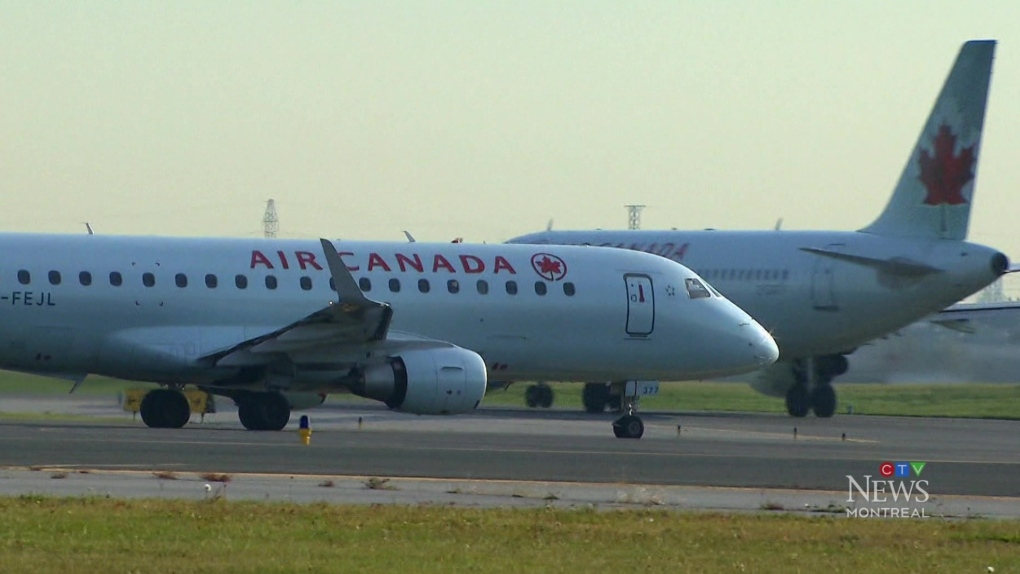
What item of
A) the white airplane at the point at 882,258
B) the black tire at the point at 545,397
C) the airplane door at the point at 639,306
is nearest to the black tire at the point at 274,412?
the airplane door at the point at 639,306

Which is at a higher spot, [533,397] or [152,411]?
[152,411]

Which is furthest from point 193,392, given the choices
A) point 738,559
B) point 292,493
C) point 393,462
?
point 738,559

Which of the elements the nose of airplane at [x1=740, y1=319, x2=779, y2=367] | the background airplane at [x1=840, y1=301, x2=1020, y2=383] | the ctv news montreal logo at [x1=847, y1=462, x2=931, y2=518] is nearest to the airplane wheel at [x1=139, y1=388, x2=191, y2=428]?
the nose of airplane at [x1=740, y1=319, x2=779, y2=367]

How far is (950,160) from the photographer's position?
44906 millimetres

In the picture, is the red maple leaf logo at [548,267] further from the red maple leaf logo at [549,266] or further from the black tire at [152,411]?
the black tire at [152,411]

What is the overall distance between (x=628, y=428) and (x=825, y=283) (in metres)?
14.9

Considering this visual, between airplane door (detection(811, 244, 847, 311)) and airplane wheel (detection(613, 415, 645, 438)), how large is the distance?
47.1 ft

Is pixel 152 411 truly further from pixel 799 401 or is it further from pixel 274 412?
pixel 799 401

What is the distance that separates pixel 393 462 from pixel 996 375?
43.6 m

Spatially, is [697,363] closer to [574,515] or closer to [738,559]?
[574,515]

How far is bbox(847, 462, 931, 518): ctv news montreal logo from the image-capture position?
17.9 m

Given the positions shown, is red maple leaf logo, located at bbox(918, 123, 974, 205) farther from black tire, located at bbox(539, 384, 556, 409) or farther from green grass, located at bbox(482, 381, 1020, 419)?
black tire, located at bbox(539, 384, 556, 409)

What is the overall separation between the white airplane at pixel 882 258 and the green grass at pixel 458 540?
94.0 ft

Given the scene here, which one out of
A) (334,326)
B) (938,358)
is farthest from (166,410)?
(938,358)
